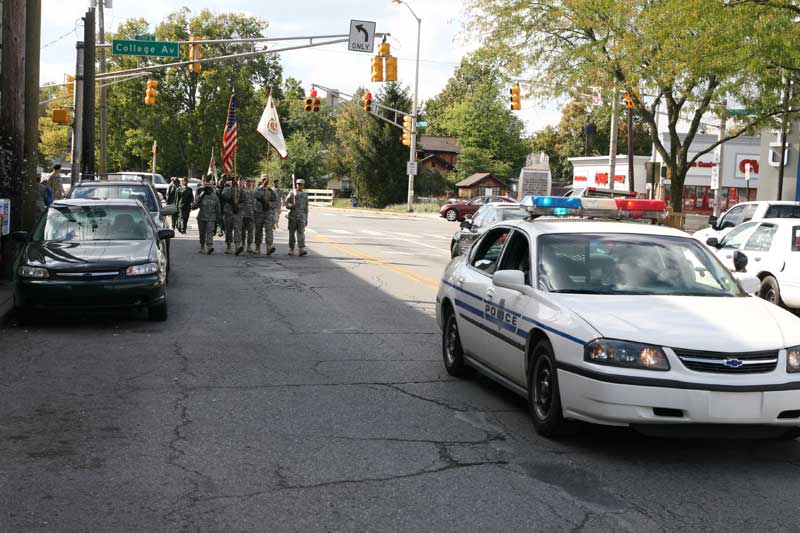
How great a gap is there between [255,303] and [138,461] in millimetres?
8461

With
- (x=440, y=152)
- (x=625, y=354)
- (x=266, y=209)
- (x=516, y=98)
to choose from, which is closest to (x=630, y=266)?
(x=625, y=354)

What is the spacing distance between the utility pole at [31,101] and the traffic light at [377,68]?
553 inches

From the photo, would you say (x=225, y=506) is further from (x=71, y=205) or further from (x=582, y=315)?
(x=71, y=205)

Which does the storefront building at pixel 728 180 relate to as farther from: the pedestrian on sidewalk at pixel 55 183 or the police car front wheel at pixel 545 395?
the police car front wheel at pixel 545 395

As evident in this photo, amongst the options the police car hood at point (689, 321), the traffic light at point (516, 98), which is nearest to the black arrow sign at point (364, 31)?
the traffic light at point (516, 98)

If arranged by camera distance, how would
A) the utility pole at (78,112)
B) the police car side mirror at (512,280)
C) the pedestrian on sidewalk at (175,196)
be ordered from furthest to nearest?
1. the pedestrian on sidewalk at (175,196)
2. the utility pole at (78,112)
3. the police car side mirror at (512,280)

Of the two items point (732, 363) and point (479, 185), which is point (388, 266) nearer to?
point (732, 363)

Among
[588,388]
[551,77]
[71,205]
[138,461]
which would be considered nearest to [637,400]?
[588,388]

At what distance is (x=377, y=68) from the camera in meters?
30.3

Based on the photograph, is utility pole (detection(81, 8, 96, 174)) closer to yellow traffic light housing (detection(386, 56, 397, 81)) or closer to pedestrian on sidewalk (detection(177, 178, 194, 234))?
pedestrian on sidewalk (detection(177, 178, 194, 234))

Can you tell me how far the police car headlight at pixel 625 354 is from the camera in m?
6.05

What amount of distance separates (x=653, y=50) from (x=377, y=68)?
26.7ft

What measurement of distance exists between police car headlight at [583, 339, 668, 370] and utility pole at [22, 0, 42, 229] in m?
12.6

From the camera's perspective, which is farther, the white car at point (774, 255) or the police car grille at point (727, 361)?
the white car at point (774, 255)
